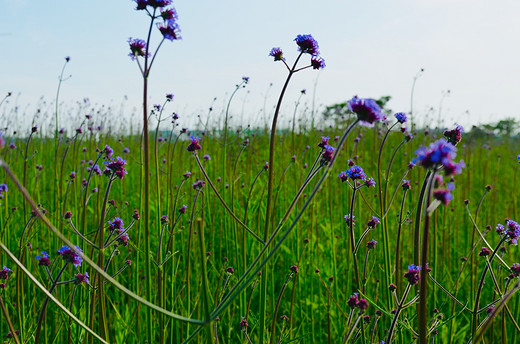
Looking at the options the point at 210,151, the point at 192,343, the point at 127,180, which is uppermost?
the point at 210,151

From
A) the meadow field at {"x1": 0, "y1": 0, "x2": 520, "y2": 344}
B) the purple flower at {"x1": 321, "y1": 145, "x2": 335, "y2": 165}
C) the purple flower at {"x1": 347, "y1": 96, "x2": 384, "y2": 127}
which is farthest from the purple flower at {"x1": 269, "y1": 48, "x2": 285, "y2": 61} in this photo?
the purple flower at {"x1": 347, "y1": 96, "x2": 384, "y2": 127}

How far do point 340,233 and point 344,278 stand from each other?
723mm

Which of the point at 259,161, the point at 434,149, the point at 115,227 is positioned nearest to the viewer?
the point at 434,149

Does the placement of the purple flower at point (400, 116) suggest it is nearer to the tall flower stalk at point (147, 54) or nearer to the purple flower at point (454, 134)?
the purple flower at point (454, 134)

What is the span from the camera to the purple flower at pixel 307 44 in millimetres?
1363

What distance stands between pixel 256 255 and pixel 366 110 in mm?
1955

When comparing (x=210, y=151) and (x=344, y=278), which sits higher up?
(x=210, y=151)

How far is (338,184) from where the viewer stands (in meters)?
3.90

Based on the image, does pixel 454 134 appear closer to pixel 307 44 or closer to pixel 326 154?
pixel 326 154

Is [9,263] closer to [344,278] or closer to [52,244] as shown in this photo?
[52,244]

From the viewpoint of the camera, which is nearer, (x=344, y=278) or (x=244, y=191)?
(x=344, y=278)

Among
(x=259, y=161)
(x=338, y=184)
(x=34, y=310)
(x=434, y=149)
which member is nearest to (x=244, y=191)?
(x=338, y=184)

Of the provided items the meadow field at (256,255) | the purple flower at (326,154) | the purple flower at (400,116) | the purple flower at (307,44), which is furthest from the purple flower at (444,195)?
the purple flower at (400,116)

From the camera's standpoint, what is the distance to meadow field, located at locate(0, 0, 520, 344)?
108 centimetres
